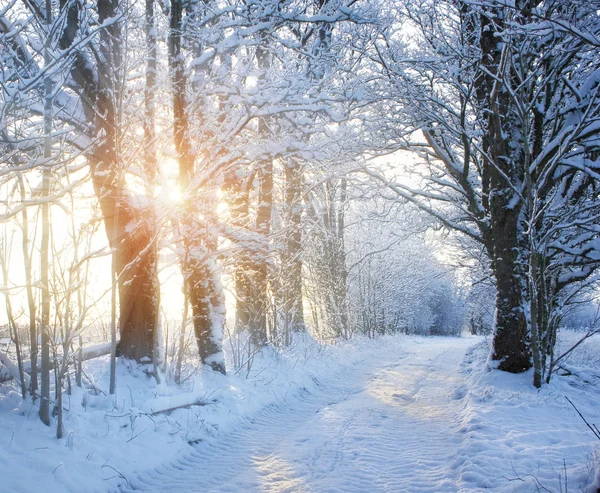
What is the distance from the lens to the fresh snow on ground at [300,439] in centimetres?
388

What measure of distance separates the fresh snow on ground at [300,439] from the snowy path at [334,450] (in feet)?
0.06

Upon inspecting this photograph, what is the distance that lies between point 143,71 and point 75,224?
4.39 m

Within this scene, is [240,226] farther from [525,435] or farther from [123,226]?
[525,435]

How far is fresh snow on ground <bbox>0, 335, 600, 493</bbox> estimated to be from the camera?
3885mm

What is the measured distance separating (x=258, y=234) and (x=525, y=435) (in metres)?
5.77

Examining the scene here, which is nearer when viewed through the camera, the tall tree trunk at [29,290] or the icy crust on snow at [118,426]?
the icy crust on snow at [118,426]

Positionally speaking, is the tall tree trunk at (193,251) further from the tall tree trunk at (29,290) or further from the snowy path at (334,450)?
the tall tree trunk at (29,290)

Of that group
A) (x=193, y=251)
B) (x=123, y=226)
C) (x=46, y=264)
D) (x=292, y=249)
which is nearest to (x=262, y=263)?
(x=193, y=251)

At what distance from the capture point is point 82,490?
3703 mm

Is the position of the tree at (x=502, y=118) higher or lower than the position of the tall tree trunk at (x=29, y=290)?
higher

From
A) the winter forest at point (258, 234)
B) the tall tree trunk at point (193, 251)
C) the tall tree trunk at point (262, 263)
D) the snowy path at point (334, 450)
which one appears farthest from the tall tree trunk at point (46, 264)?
the tall tree trunk at point (262, 263)

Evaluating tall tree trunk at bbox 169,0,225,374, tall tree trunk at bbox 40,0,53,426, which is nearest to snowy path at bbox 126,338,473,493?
tall tree trunk at bbox 40,0,53,426

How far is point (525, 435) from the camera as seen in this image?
484cm

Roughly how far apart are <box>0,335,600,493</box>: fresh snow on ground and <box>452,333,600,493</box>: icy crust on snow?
0.02 metres
